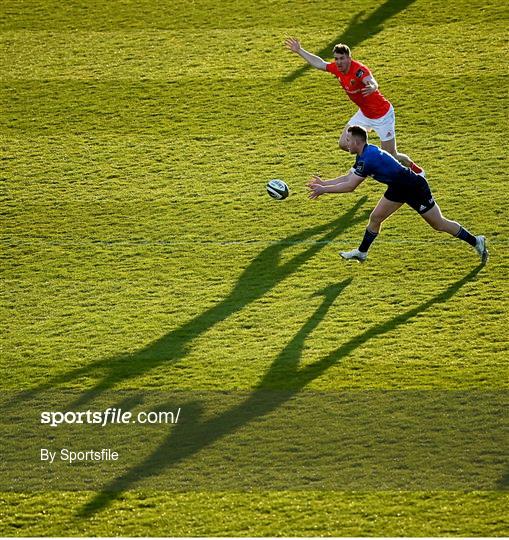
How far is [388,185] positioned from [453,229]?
989 millimetres

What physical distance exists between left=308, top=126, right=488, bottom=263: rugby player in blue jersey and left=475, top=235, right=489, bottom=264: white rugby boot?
0.04 meters

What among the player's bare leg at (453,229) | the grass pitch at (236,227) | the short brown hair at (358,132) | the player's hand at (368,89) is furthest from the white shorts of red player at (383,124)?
the short brown hair at (358,132)

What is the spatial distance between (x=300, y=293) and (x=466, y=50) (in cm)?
699

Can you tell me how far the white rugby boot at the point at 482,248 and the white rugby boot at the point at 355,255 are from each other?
130 cm

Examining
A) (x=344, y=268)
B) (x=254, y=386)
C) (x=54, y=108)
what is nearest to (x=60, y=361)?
(x=254, y=386)

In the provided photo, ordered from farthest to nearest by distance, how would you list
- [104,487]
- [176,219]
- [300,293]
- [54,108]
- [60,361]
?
[54,108]
[176,219]
[300,293]
[60,361]
[104,487]

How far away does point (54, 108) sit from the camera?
53.0 feet

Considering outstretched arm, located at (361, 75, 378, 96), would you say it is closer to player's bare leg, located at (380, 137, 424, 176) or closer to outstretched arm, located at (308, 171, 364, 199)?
player's bare leg, located at (380, 137, 424, 176)

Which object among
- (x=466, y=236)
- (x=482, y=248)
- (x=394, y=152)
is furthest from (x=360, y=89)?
(x=482, y=248)

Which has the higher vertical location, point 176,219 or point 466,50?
point 466,50

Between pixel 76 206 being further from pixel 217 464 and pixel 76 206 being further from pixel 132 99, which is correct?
pixel 217 464

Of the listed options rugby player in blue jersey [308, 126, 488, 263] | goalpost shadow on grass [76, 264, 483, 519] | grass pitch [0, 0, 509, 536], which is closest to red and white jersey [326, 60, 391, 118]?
grass pitch [0, 0, 509, 536]

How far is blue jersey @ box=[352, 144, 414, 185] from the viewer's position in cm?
1124

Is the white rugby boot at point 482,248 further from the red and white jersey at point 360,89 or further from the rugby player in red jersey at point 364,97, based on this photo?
the red and white jersey at point 360,89
